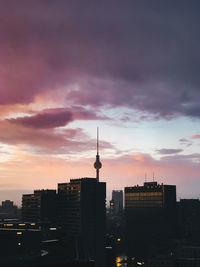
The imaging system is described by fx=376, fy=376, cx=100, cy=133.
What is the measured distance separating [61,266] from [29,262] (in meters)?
151

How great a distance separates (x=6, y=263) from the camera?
19800cm

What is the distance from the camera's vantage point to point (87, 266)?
6225cm

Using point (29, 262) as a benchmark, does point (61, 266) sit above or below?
above

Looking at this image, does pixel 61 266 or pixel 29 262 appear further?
pixel 29 262

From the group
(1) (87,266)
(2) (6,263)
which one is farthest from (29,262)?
(1) (87,266)

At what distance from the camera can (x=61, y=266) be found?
194 ft

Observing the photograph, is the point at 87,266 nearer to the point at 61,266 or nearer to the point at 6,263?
the point at 61,266

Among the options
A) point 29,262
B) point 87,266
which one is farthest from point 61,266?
point 29,262

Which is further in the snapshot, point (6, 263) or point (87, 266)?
point (6, 263)

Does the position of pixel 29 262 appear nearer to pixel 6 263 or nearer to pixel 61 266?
pixel 6 263

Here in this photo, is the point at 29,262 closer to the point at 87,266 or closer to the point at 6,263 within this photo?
the point at 6,263

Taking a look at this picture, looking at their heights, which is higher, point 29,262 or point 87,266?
point 87,266

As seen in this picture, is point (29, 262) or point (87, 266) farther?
point (29, 262)

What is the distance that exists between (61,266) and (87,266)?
524cm
